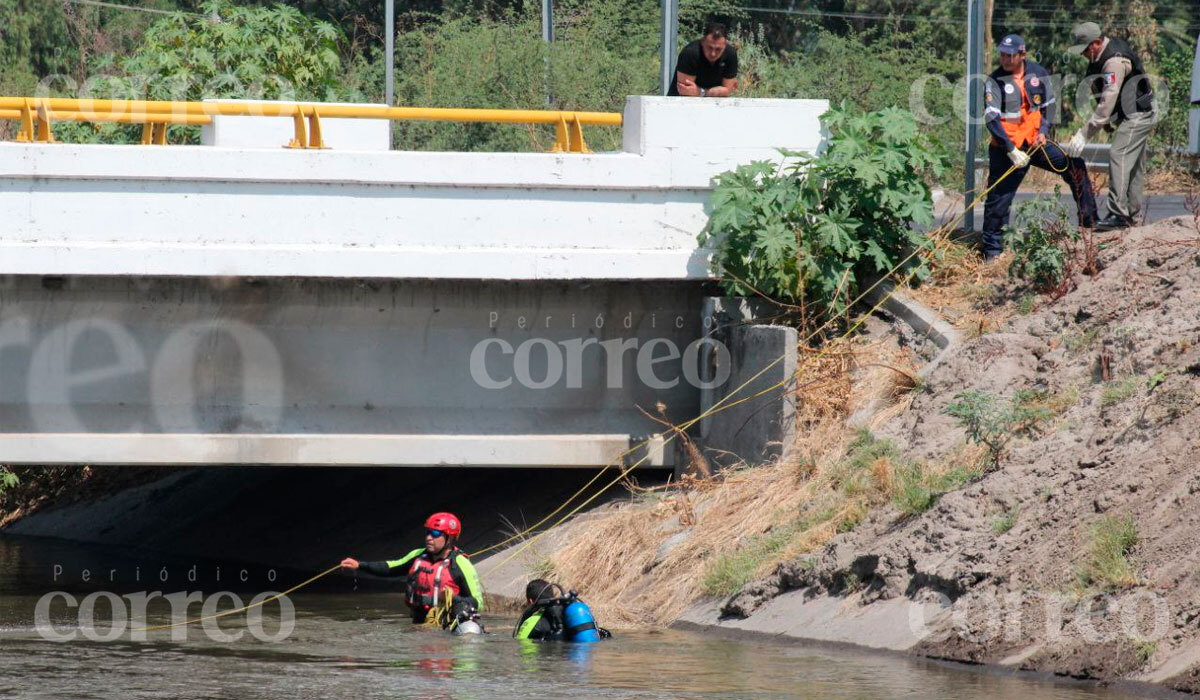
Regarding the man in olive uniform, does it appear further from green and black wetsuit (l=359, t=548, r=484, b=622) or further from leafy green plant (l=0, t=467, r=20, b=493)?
leafy green plant (l=0, t=467, r=20, b=493)

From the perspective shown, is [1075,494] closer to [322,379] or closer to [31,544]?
[322,379]

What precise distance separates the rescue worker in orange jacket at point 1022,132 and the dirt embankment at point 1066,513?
0.79 metres

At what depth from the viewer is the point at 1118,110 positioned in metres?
14.2

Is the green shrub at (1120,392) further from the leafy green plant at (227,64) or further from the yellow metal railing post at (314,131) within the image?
the leafy green plant at (227,64)

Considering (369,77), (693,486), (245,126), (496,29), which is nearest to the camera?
(693,486)

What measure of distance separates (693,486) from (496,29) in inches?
550

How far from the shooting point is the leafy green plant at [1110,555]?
9.80 metres

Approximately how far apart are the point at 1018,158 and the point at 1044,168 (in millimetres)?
500

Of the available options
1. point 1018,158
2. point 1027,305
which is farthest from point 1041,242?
point 1018,158

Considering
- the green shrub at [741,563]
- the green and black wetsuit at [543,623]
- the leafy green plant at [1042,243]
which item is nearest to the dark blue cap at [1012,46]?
the leafy green plant at [1042,243]

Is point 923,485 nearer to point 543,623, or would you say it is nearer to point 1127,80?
point 543,623

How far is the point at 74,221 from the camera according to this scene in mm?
13195

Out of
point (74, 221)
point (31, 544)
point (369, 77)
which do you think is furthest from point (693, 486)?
point (369, 77)

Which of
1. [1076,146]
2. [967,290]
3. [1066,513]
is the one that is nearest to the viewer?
[1066,513]
